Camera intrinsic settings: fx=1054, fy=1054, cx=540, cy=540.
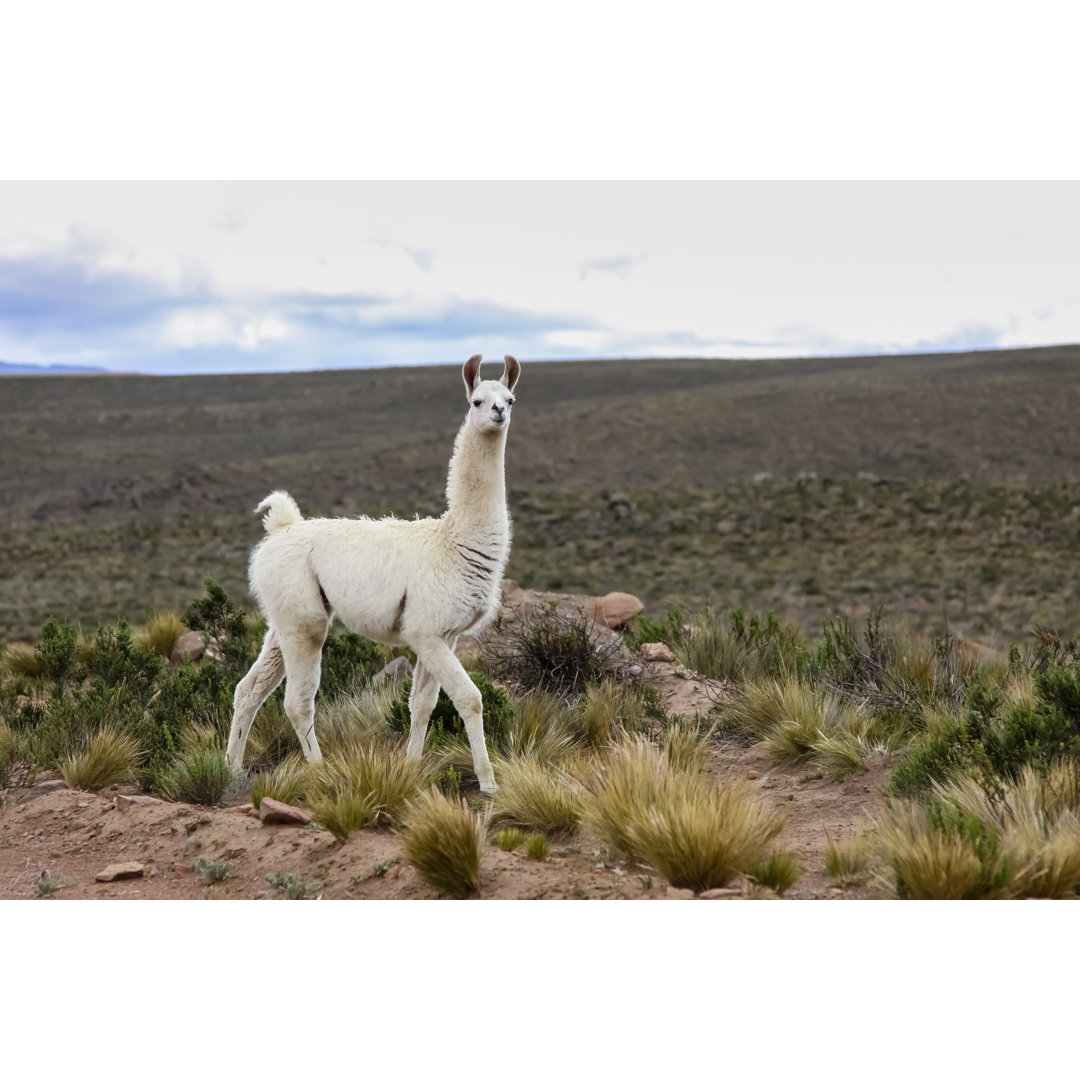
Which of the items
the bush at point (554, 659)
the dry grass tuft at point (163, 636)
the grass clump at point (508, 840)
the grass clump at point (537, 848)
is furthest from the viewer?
the dry grass tuft at point (163, 636)

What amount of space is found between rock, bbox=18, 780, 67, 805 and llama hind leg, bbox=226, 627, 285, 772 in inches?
49.0

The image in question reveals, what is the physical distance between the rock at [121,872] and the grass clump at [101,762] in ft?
5.94

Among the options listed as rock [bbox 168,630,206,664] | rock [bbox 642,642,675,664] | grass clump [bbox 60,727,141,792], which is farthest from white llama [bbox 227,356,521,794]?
rock [bbox 168,630,206,664]

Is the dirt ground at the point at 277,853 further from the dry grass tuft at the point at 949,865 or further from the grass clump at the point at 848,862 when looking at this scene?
the dry grass tuft at the point at 949,865

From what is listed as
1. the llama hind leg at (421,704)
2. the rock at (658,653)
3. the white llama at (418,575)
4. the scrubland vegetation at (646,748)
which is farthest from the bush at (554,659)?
the white llama at (418,575)

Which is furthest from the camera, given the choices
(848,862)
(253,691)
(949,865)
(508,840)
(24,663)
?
(24,663)

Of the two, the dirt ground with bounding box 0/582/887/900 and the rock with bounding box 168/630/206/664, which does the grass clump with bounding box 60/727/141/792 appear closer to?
the dirt ground with bounding box 0/582/887/900

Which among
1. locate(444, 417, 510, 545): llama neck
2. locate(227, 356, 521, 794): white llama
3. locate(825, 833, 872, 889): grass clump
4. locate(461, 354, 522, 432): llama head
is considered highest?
locate(461, 354, 522, 432): llama head

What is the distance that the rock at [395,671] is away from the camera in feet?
32.9

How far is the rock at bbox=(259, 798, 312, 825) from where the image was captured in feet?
20.6

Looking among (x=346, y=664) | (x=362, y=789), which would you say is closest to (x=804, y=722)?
(x=362, y=789)

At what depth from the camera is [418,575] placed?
6.41 meters

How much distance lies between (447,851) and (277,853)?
1.33m

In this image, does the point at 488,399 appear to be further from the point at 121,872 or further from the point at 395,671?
the point at 395,671
